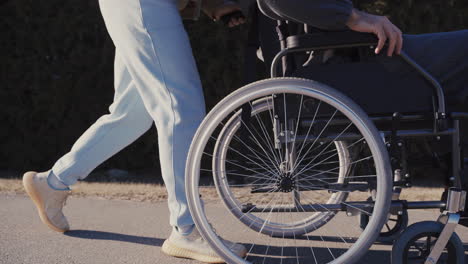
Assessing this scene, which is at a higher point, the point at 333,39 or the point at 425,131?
the point at 333,39

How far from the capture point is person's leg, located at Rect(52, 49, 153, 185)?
2.80 metres

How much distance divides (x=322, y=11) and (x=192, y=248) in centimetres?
115

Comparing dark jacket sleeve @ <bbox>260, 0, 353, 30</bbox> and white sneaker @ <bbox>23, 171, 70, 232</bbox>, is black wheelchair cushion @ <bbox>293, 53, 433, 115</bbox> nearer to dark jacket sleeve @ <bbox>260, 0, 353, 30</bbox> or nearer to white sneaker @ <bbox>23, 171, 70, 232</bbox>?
dark jacket sleeve @ <bbox>260, 0, 353, 30</bbox>

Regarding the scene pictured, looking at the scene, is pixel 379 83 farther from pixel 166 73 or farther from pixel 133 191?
pixel 133 191

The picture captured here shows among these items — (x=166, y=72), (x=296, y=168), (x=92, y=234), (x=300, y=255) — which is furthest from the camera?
(x=92, y=234)

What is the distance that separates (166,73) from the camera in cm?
240

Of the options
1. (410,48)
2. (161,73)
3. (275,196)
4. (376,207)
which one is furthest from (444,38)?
(161,73)

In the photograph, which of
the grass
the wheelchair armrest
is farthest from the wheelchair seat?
the grass

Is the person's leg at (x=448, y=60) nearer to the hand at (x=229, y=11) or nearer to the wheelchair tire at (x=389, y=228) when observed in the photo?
the wheelchair tire at (x=389, y=228)

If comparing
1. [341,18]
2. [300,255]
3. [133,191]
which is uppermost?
[341,18]

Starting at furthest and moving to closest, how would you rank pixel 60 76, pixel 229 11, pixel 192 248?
pixel 60 76
pixel 229 11
pixel 192 248

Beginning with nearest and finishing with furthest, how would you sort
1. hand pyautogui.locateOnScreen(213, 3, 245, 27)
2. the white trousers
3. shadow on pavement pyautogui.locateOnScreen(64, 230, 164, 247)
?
the white trousers, hand pyautogui.locateOnScreen(213, 3, 245, 27), shadow on pavement pyautogui.locateOnScreen(64, 230, 164, 247)

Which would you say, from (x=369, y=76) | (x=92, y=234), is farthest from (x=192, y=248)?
(x=369, y=76)

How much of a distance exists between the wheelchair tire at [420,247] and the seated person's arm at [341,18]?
63 cm
